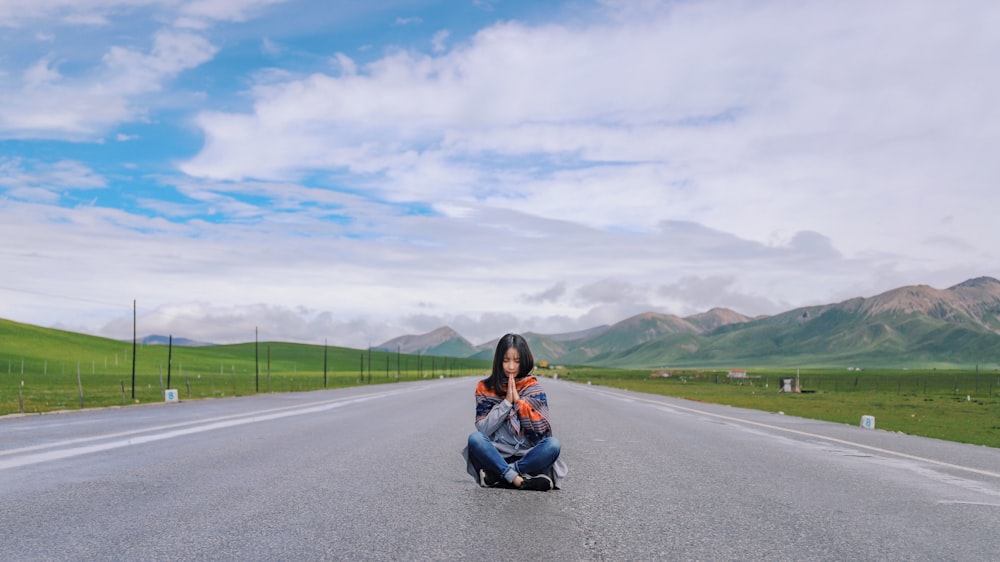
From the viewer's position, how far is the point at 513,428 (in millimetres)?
8336

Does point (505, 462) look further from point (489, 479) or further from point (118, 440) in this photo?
point (118, 440)

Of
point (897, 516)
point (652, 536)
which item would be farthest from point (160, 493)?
point (897, 516)

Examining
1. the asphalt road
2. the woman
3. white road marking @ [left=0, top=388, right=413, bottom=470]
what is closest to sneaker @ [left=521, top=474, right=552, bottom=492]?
the woman

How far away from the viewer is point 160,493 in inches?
326

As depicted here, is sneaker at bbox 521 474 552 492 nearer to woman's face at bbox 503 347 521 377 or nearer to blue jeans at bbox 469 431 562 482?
blue jeans at bbox 469 431 562 482

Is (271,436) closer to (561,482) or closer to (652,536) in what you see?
(561,482)

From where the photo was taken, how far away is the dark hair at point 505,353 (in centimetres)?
812

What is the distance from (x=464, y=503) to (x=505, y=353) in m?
1.52

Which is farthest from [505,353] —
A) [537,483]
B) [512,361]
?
[537,483]

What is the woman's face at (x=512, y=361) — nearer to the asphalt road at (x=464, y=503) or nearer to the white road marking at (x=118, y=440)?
the asphalt road at (x=464, y=503)

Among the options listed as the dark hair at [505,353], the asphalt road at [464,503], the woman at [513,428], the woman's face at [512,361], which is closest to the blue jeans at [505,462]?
the woman at [513,428]

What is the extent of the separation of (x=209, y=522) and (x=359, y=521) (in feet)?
4.04

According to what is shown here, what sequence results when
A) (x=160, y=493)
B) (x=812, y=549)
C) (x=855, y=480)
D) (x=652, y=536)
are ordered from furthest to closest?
1. (x=855, y=480)
2. (x=160, y=493)
3. (x=652, y=536)
4. (x=812, y=549)

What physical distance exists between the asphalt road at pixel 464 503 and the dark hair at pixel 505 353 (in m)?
1.22
